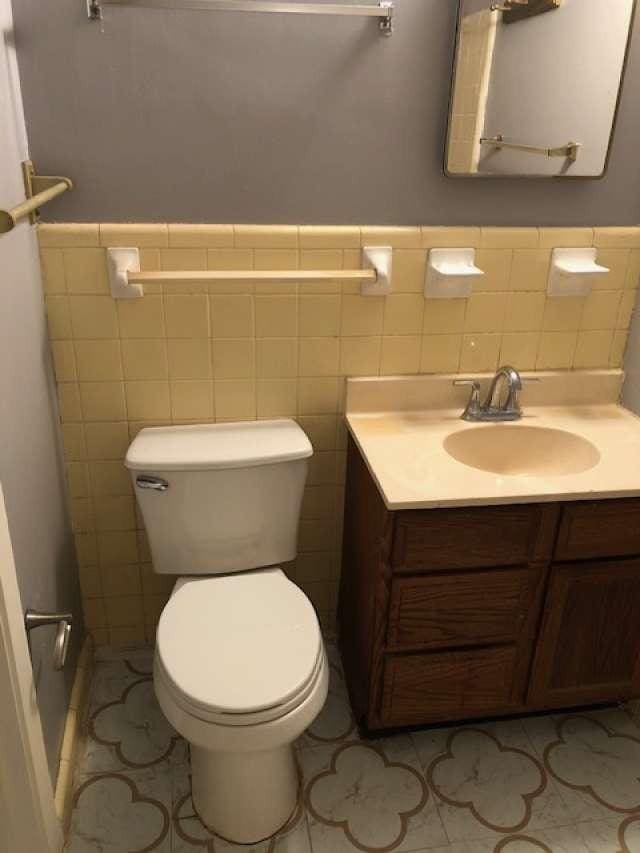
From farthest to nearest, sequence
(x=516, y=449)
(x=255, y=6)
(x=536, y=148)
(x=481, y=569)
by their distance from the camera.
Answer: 1. (x=516, y=449)
2. (x=536, y=148)
3. (x=481, y=569)
4. (x=255, y=6)

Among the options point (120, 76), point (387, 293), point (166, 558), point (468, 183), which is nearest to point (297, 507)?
point (166, 558)

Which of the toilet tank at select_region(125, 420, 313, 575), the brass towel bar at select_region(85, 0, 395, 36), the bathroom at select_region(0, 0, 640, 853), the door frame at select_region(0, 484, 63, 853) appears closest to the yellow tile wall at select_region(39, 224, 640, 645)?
the bathroom at select_region(0, 0, 640, 853)

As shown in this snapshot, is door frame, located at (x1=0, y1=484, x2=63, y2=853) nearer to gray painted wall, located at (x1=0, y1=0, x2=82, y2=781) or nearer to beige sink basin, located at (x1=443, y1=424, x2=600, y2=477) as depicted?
gray painted wall, located at (x1=0, y1=0, x2=82, y2=781)

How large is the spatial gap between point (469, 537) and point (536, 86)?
41.6 inches

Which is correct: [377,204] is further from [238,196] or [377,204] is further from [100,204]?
[100,204]

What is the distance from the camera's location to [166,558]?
5.68 feet

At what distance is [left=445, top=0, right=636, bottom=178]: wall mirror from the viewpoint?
61.0 inches

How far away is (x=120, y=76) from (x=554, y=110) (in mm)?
992

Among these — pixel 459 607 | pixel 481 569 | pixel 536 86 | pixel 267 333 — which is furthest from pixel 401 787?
pixel 536 86

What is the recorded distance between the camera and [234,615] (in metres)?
1.57

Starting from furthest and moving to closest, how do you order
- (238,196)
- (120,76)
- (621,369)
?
(621,369) → (238,196) → (120,76)

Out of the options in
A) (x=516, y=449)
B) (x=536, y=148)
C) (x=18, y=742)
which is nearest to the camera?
(x=18, y=742)

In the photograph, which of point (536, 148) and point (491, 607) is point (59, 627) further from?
point (536, 148)

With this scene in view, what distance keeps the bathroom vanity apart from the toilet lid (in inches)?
8.2
